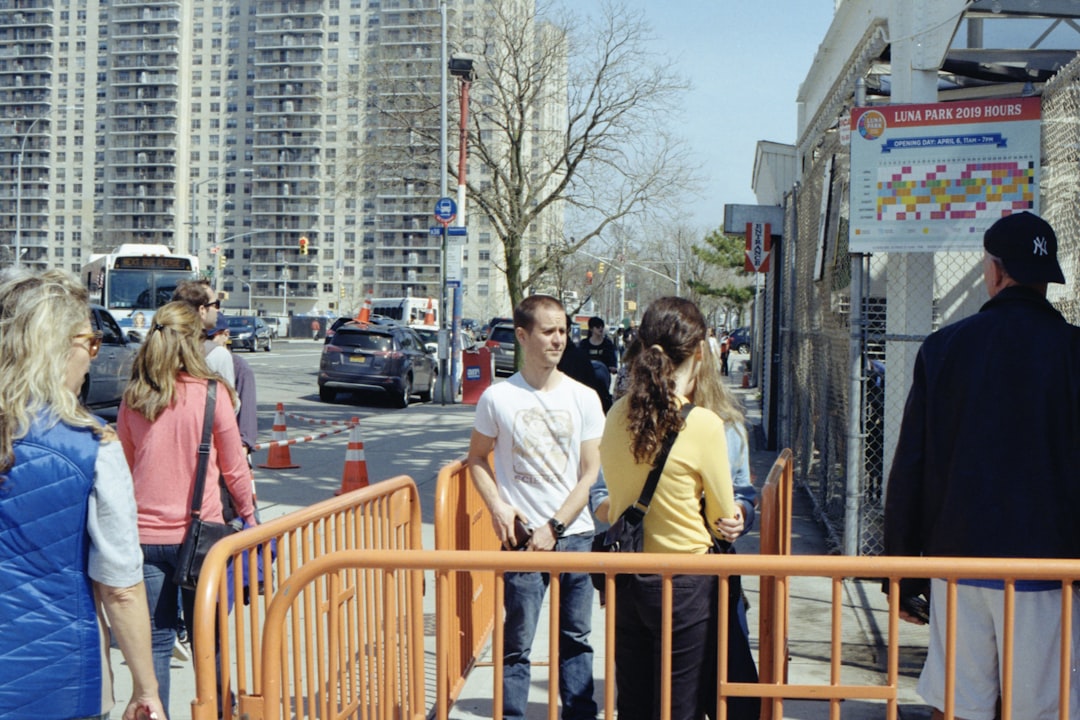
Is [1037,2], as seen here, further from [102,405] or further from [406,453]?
[102,405]

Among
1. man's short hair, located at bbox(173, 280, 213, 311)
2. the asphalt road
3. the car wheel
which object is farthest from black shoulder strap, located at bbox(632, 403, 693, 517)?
the car wheel

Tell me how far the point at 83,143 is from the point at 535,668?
157 m

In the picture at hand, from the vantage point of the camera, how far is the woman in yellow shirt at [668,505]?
3395mm

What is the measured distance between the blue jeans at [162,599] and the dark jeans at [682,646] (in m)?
1.67

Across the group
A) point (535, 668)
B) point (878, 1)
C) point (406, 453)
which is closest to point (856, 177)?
point (878, 1)

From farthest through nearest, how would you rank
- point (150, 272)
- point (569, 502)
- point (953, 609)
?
point (150, 272) → point (569, 502) → point (953, 609)

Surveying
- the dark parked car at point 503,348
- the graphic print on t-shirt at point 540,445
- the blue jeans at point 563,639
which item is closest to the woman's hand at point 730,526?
the blue jeans at point 563,639

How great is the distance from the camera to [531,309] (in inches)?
177

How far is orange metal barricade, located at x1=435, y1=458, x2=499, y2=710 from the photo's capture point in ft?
15.9

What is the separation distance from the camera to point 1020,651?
3.09m

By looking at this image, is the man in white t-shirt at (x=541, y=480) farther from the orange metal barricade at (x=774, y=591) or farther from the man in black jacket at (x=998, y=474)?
the man in black jacket at (x=998, y=474)

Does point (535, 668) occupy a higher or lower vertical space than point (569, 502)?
lower

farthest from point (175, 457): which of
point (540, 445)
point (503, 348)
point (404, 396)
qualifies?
point (503, 348)

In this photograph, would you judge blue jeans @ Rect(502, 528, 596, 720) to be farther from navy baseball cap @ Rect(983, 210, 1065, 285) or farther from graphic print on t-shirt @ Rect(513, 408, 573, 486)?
navy baseball cap @ Rect(983, 210, 1065, 285)
